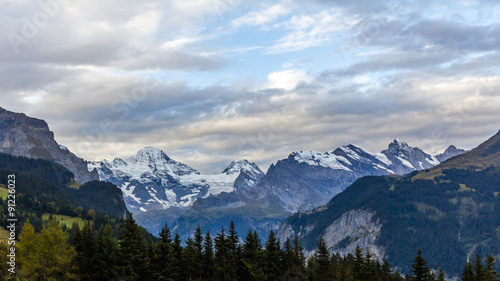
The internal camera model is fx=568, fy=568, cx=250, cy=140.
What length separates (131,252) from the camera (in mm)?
98688

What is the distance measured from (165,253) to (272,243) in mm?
26632

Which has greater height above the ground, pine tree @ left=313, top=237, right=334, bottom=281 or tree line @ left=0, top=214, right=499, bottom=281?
tree line @ left=0, top=214, right=499, bottom=281

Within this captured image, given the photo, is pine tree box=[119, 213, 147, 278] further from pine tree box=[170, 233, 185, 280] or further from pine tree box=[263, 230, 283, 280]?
pine tree box=[263, 230, 283, 280]

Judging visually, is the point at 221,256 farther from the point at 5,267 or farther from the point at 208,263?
the point at 5,267

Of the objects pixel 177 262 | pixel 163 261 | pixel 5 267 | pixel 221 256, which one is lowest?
pixel 177 262

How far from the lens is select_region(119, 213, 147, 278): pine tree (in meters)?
98.3

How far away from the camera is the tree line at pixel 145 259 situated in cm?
9869

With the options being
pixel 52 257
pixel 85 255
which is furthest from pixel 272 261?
pixel 52 257

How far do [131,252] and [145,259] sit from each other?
A: 114 inches

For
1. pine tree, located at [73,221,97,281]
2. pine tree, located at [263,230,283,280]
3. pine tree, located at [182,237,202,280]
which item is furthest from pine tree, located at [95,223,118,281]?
pine tree, located at [263,230,283,280]

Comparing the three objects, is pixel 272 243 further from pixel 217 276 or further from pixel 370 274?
pixel 370 274

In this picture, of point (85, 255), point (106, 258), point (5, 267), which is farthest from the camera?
point (5, 267)

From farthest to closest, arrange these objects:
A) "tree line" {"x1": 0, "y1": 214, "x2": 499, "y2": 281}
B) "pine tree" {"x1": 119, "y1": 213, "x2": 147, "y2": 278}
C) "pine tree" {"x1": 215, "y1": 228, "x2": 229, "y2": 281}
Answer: "pine tree" {"x1": 215, "y1": 228, "x2": 229, "y2": 281}
"tree line" {"x1": 0, "y1": 214, "x2": 499, "y2": 281}
"pine tree" {"x1": 119, "y1": 213, "x2": 147, "y2": 278}

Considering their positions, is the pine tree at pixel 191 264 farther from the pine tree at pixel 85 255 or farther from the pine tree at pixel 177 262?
the pine tree at pixel 85 255
